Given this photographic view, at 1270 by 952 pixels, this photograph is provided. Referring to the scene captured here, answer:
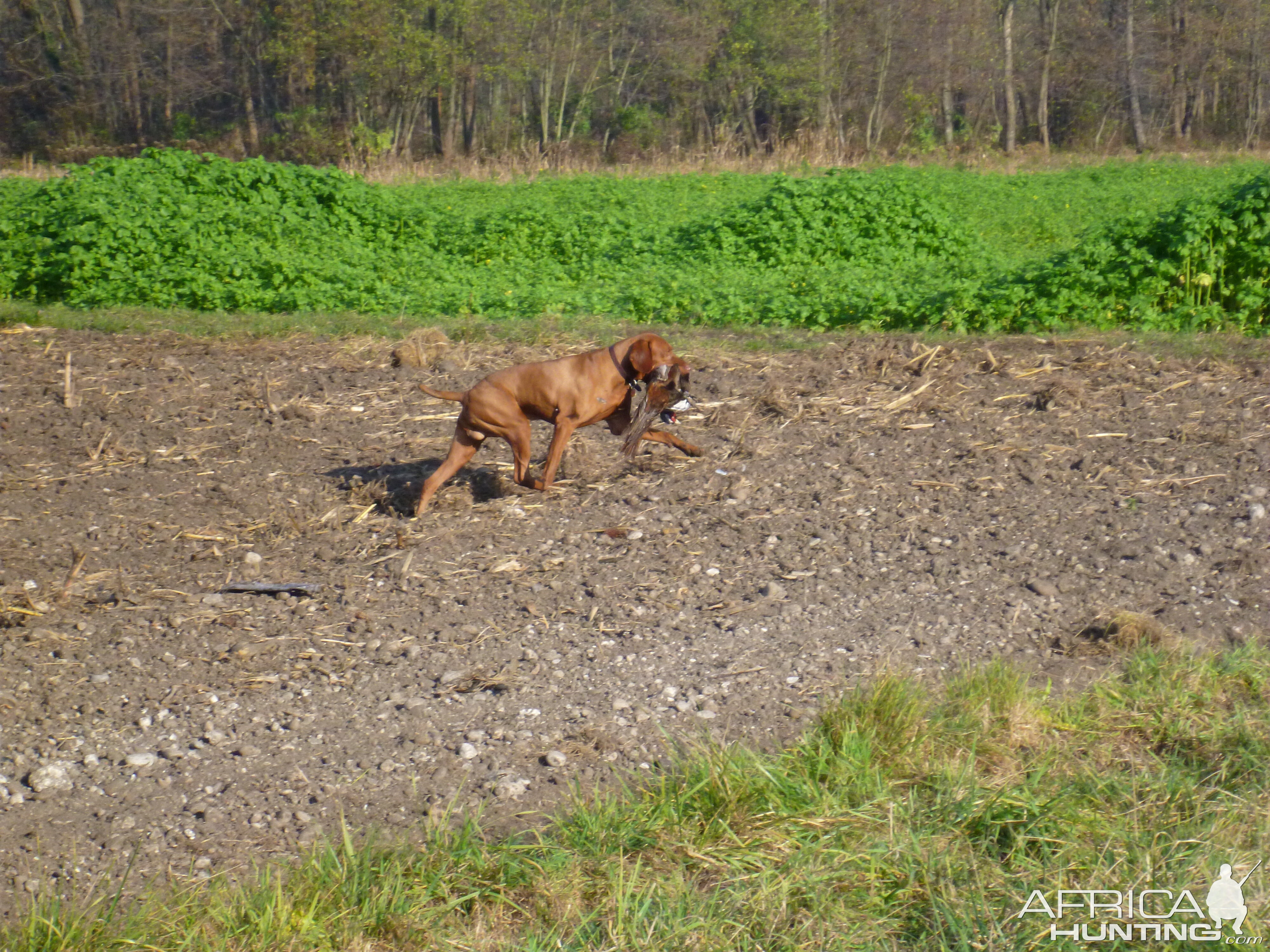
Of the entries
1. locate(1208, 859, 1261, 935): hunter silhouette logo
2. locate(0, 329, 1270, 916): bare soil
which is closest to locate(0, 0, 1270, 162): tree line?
locate(0, 329, 1270, 916): bare soil

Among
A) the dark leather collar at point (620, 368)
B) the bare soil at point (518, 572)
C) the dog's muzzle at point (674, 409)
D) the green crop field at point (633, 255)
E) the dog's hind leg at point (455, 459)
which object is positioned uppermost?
the green crop field at point (633, 255)

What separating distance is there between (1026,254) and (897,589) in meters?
9.16

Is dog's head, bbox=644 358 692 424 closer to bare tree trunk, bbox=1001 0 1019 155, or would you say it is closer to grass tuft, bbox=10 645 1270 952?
grass tuft, bbox=10 645 1270 952

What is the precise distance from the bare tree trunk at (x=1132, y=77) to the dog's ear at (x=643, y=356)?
31268 millimetres

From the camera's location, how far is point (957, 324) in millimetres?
8031

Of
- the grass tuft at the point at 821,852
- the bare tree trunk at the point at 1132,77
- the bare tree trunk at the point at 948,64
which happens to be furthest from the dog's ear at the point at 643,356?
the bare tree trunk at the point at 948,64

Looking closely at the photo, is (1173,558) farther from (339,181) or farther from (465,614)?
(339,181)

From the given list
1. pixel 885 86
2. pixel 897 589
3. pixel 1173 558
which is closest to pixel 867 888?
pixel 897 589

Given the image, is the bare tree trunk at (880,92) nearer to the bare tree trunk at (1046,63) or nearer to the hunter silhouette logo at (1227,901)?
the bare tree trunk at (1046,63)

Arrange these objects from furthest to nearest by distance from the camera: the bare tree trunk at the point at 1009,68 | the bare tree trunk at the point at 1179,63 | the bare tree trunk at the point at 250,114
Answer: the bare tree trunk at the point at 250,114
the bare tree trunk at the point at 1179,63
the bare tree trunk at the point at 1009,68

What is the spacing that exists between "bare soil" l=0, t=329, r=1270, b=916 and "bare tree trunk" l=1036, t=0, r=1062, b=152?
28.6 m

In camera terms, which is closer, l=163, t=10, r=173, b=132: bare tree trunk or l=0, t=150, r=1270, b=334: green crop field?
l=0, t=150, r=1270, b=334: green crop field

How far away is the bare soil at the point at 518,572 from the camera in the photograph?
348 cm

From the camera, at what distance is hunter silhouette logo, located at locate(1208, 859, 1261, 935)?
2660 millimetres
